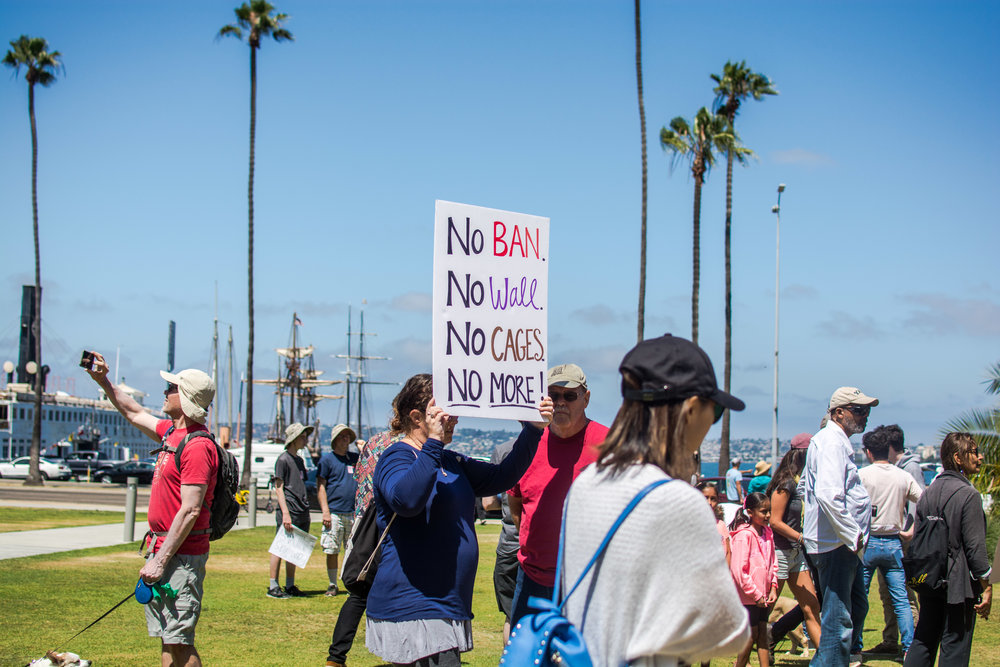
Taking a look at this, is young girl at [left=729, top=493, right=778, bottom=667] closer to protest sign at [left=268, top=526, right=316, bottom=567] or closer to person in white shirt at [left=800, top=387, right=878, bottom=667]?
person in white shirt at [left=800, top=387, right=878, bottom=667]

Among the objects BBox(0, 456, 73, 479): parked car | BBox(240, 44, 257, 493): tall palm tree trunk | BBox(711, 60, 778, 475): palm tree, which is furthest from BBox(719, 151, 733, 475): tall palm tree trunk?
BBox(0, 456, 73, 479): parked car

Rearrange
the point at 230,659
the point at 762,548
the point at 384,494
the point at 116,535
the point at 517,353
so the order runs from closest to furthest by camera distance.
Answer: the point at 384,494
the point at 517,353
the point at 762,548
the point at 230,659
the point at 116,535

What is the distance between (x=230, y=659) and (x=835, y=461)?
4.88 m

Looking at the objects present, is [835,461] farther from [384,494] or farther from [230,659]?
[230,659]

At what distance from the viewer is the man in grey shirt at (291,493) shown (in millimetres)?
10766

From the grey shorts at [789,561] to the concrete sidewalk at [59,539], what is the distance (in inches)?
437

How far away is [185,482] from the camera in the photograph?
503 cm

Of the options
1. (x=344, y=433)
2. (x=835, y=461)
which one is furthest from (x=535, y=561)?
(x=344, y=433)

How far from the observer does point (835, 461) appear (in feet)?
20.4

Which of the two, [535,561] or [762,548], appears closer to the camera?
[535,561]

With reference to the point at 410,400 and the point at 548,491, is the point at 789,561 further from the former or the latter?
the point at 410,400

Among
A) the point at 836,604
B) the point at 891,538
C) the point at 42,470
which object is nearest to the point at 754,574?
the point at 836,604

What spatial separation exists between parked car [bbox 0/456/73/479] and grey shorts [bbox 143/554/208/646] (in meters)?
51.3

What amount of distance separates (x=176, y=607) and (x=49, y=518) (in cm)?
1950
